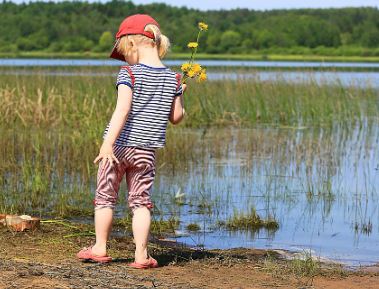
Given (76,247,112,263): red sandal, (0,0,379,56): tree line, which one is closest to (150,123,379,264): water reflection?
(76,247,112,263): red sandal

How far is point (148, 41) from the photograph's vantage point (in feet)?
19.4

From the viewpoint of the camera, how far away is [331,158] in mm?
12492

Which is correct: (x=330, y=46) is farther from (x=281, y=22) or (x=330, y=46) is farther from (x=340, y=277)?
(x=340, y=277)

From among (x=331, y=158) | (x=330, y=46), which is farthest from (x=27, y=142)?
(x=330, y=46)

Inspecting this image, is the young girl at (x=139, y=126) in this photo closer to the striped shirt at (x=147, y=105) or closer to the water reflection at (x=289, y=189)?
the striped shirt at (x=147, y=105)

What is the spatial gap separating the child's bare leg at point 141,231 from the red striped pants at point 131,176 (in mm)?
43

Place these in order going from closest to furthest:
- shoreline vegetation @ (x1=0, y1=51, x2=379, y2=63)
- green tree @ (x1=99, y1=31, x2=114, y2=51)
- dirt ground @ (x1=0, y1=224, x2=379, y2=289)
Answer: dirt ground @ (x1=0, y1=224, x2=379, y2=289)
green tree @ (x1=99, y1=31, x2=114, y2=51)
shoreline vegetation @ (x1=0, y1=51, x2=379, y2=63)

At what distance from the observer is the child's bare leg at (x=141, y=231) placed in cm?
585

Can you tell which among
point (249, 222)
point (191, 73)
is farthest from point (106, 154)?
point (249, 222)

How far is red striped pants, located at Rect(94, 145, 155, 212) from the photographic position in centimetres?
585

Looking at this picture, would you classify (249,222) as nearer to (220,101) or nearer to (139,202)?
(139,202)

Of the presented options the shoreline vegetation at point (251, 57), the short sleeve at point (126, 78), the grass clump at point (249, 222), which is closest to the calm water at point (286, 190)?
the grass clump at point (249, 222)

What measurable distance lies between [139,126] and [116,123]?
200mm

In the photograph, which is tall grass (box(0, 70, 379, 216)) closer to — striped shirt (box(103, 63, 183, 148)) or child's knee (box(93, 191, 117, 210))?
child's knee (box(93, 191, 117, 210))
